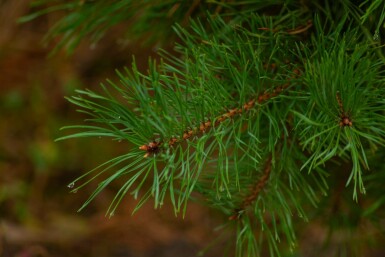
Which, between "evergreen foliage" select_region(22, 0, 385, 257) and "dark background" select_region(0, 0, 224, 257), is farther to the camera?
"dark background" select_region(0, 0, 224, 257)

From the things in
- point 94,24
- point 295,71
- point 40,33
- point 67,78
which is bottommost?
point 295,71

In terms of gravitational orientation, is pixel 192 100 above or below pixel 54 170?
below

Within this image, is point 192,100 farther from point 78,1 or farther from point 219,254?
point 219,254

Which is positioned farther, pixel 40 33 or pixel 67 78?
pixel 40 33

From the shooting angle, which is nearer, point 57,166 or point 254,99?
point 254,99

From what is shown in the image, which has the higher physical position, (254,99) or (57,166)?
(57,166)

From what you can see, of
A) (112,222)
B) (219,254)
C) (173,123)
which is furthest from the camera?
(112,222)

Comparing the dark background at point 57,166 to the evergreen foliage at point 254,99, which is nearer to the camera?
the evergreen foliage at point 254,99

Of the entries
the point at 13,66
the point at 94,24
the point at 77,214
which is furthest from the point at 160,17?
the point at 13,66
